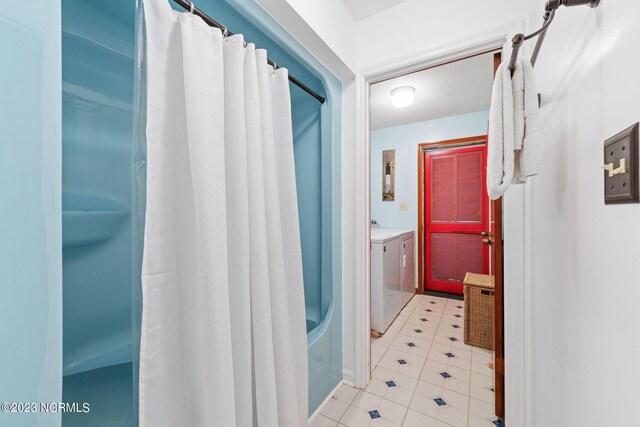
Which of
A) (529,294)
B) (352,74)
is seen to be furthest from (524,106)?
(352,74)

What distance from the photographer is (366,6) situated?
5.20 feet

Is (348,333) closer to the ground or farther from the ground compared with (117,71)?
closer to the ground

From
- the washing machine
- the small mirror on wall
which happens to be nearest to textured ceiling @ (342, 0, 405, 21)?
the washing machine

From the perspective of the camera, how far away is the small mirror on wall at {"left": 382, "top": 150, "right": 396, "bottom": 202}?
382 cm

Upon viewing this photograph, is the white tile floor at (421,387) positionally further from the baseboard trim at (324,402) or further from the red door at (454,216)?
the red door at (454,216)

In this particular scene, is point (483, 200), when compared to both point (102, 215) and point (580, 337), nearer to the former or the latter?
point (580, 337)

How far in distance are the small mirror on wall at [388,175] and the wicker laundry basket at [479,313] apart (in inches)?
73.4

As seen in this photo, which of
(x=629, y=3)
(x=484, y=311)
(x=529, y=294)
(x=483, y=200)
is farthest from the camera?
(x=483, y=200)

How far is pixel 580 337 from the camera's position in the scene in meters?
0.61

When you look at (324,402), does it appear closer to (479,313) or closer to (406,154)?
(479,313)

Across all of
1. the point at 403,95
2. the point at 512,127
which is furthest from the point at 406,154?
the point at 512,127

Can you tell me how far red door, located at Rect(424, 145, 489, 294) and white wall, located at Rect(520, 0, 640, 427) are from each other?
8.52ft

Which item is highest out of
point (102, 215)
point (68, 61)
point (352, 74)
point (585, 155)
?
point (352, 74)

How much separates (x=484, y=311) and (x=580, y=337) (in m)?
1.79
